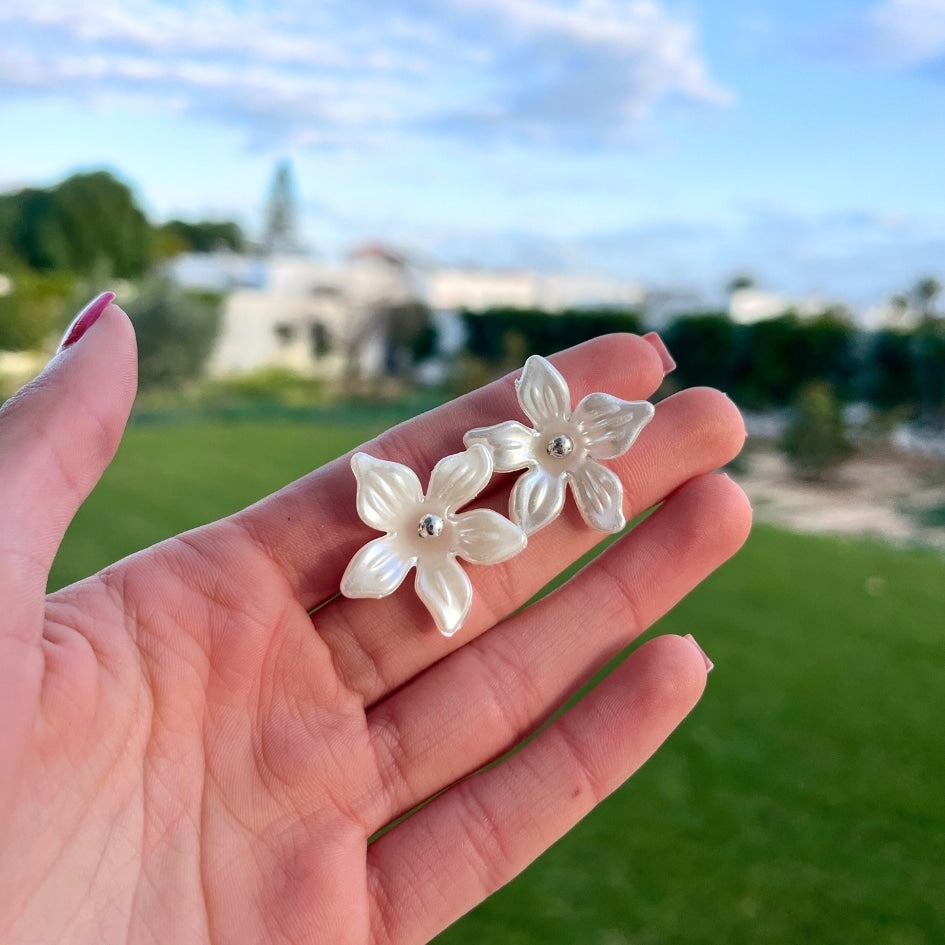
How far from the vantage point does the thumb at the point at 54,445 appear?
120 cm

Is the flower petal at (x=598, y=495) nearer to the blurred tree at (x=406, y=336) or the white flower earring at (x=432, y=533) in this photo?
the white flower earring at (x=432, y=533)

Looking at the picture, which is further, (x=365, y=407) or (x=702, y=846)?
(x=365, y=407)

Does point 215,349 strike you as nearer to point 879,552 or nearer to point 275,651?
point 879,552

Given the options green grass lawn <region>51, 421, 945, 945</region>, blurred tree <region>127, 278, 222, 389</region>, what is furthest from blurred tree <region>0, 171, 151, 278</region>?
green grass lawn <region>51, 421, 945, 945</region>

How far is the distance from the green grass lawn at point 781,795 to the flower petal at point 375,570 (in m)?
1.34

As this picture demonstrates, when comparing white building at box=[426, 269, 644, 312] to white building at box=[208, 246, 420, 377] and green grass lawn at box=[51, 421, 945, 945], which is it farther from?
green grass lawn at box=[51, 421, 945, 945]

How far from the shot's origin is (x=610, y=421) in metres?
1.49

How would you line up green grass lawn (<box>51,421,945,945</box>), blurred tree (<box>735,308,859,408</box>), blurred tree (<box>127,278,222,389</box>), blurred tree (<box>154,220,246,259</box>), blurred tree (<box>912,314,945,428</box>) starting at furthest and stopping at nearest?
blurred tree (<box>154,220,246,259</box>)
blurred tree (<box>127,278,222,389</box>)
blurred tree (<box>735,308,859,408</box>)
blurred tree (<box>912,314,945,428</box>)
green grass lawn (<box>51,421,945,945</box>)

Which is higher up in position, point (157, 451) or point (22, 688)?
point (22, 688)

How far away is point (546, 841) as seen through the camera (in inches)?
57.0

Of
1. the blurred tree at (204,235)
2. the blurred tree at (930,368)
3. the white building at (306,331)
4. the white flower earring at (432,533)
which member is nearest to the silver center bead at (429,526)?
the white flower earring at (432,533)

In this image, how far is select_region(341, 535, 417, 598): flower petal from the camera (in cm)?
140

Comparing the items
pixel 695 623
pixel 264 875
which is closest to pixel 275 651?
pixel 264 875

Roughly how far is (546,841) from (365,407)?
374 inches
